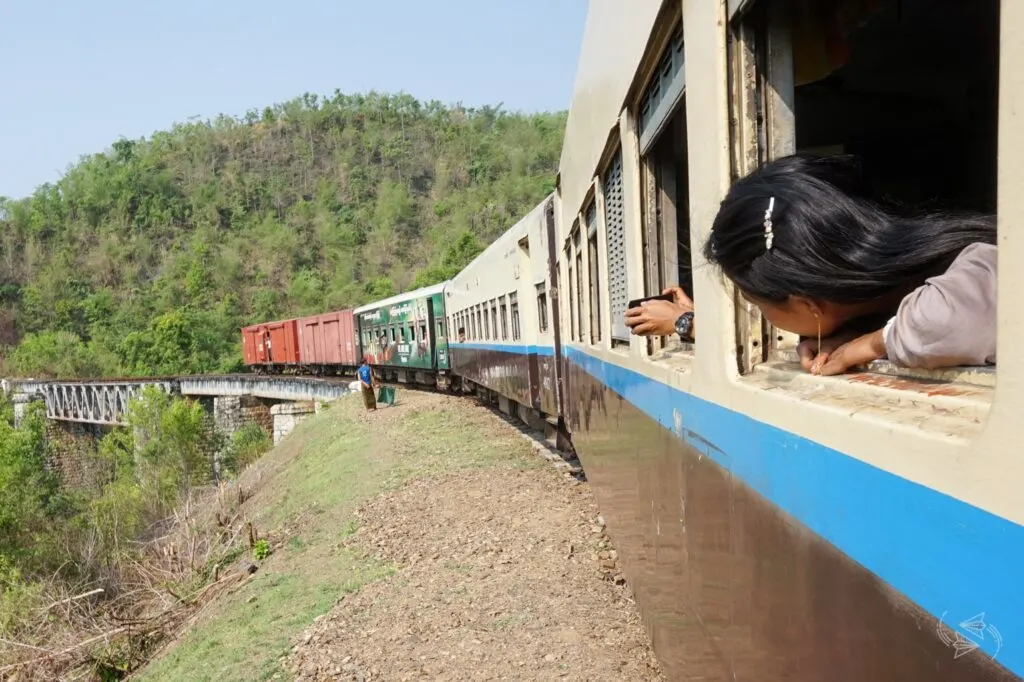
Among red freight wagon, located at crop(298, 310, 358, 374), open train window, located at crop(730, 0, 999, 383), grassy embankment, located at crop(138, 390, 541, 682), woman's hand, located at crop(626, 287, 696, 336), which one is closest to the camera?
open train window, located at crop(730, 0, 999, 383)

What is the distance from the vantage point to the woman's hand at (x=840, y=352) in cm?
156

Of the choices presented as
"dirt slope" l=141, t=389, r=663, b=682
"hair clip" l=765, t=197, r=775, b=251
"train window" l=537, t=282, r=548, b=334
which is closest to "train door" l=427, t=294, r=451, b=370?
"dirt slope" l=141, t=389, r=663, b=682

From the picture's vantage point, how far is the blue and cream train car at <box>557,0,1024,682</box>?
3.13ft

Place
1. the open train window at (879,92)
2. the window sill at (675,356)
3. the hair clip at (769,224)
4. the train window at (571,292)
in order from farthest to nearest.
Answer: the train window at (571,292) → the window sill at (675,356) → the open train window at (879,92) → the hair clip at (769,224)

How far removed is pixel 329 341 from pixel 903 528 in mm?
35391

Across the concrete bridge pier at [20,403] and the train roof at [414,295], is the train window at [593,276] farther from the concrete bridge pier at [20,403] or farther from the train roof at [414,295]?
the concrete bridge pier at [20,403]

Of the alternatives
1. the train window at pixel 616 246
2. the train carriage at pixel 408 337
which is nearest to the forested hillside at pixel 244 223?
the train carriage at pixel 408 337

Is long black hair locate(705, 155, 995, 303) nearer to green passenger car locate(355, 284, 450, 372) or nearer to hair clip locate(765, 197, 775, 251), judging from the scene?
hair clip locate(765, 197, 775, 251)

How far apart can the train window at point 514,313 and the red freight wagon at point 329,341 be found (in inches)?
776

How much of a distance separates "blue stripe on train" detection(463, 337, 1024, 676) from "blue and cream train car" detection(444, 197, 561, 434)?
7481mm

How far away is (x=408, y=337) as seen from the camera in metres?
25.8

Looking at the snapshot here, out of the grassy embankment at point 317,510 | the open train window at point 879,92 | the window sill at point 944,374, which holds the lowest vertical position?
the grassy embankment at point 317,510

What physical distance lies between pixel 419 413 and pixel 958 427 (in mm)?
18630

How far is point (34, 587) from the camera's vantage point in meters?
19.2
